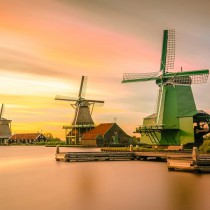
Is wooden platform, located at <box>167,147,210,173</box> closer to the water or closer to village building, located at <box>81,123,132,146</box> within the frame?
the water

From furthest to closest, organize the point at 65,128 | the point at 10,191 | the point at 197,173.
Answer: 1. the point at 65,128
2. the point at 197,173
3. the point at 10,191

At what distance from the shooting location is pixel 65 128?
89188 millimetres

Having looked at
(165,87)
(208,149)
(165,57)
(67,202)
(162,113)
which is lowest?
(67,202)

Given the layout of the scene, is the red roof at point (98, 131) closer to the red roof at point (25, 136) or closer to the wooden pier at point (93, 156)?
the wooden pier at point (93, 156)

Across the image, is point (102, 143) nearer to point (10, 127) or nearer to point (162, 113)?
point (162, 113)

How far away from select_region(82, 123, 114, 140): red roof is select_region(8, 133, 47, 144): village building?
4682cm

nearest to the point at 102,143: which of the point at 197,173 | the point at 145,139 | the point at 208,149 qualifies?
the point at 145,139

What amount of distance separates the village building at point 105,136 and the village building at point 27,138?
154ft

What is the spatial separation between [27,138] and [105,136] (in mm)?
56516

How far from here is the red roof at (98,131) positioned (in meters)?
81.1

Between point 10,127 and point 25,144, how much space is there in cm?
937

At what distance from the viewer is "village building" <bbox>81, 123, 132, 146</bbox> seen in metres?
80.5

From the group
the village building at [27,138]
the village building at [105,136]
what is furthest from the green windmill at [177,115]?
the village building at [27,138]

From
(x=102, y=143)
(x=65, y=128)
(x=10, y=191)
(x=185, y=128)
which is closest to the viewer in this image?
(x=10, y=191)
